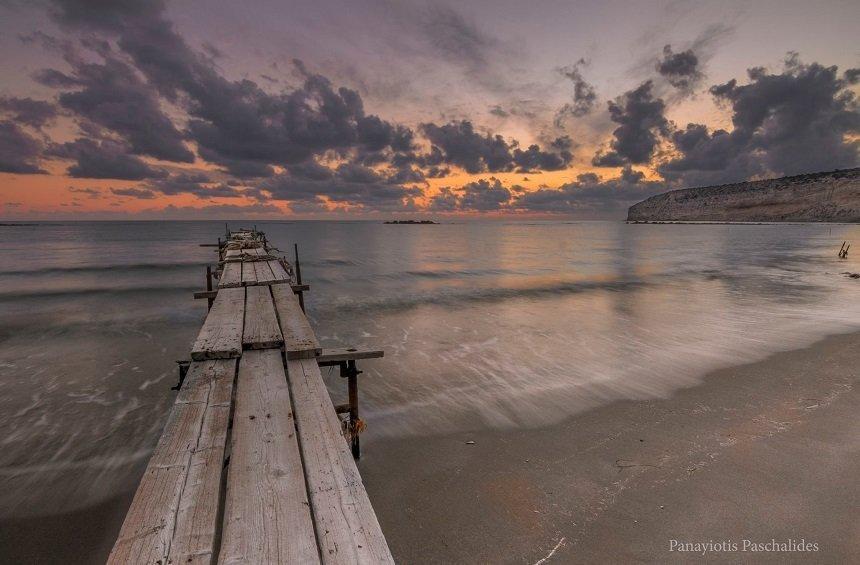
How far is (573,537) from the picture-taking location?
430 cm

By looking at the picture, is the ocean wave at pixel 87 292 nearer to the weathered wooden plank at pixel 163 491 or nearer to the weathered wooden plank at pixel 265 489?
the weathered wooden plank at pixel 163 491

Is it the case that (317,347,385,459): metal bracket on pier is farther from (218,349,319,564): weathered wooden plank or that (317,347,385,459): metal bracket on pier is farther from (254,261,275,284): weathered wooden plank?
(254,261,275,284): weathered wooden plank

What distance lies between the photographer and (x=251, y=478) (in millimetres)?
2939

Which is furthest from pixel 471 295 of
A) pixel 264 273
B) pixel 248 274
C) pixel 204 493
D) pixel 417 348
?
pixel 204 493

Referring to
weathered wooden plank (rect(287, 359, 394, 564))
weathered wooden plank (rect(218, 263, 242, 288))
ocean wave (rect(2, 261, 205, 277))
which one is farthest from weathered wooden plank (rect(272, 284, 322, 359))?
ocean wave (rect(2, 261, 205, 277))

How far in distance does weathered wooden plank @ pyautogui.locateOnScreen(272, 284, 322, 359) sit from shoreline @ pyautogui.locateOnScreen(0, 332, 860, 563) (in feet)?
6.23

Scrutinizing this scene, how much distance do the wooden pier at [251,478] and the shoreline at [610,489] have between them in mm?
1817

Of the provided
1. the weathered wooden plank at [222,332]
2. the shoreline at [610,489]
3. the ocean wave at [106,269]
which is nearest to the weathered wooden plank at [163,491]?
the weathered wooden plank at [222,332]

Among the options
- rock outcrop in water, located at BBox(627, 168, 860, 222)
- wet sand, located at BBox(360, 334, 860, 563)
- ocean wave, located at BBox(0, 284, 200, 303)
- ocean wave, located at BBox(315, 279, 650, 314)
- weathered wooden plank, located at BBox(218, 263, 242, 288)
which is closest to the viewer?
wet sand, located at BBox(360, 334, 860, 563)

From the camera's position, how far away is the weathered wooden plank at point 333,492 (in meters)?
2.34

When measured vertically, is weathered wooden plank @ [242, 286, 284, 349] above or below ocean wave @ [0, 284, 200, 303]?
above

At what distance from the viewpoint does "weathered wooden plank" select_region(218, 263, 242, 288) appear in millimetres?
10547

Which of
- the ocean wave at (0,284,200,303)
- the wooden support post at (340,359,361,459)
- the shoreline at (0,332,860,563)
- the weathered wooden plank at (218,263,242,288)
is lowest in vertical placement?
the ocean wave at (0,284,200,303)

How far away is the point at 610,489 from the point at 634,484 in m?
0.35
